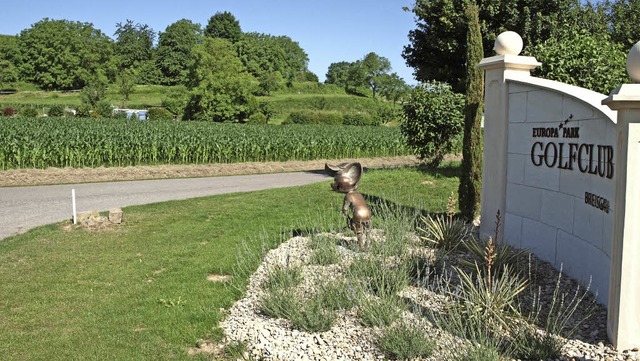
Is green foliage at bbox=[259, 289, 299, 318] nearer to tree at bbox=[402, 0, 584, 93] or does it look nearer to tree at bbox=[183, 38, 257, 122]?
tree at bbox=[402, 0, 584, 93]

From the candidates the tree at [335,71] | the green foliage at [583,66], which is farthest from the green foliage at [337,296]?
the tree at [335,71]

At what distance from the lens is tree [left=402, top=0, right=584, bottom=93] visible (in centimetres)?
1978

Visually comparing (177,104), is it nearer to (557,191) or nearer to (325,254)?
(325,254)

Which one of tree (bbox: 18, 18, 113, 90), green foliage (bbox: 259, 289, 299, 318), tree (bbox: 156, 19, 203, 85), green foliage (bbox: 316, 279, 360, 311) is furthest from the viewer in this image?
tree (bbox: 156, 19, 203, 85)

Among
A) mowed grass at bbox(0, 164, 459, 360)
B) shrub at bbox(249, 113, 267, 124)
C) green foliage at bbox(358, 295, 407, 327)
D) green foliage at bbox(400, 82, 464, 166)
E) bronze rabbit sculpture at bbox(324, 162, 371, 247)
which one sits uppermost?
shrub at bbox(249, 113, 267, 124)

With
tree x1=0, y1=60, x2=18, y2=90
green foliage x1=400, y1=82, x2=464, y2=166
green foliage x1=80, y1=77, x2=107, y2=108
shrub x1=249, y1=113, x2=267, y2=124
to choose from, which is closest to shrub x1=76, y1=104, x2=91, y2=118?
green foliage x1=80, y1=77, x2=107, y2=108

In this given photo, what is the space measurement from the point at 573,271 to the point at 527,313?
1513 mm

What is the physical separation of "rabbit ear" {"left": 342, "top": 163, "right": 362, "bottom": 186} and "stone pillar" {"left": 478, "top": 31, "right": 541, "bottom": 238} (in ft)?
8.14

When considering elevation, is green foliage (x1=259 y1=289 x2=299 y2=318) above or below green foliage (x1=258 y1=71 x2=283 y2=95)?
below

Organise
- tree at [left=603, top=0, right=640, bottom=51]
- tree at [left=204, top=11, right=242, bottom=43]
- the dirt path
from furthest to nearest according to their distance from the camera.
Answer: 1. tree at [left=204, top=11, right=242, bottom=43]
2. tree at [left=603, top=0, right=640, bottom=51]
3. the dirt path

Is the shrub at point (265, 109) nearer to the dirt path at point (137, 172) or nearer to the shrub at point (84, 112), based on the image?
the shrub at point (84, 112)

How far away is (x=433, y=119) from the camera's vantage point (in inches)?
639

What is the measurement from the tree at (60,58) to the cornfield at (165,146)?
55.5m

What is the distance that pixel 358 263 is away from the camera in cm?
665
